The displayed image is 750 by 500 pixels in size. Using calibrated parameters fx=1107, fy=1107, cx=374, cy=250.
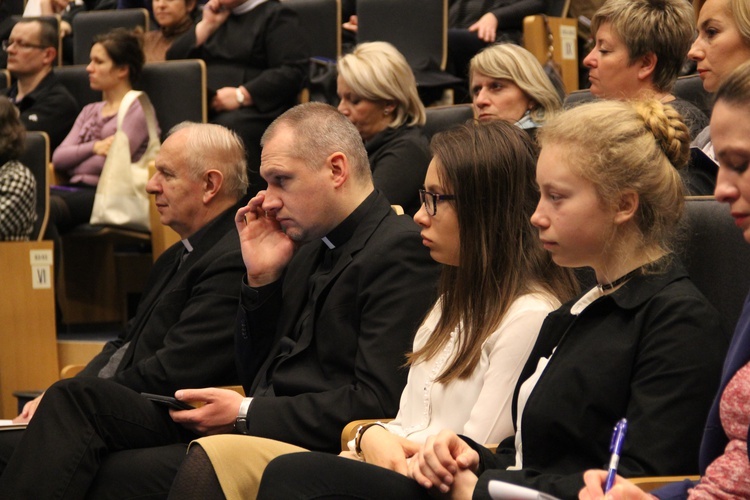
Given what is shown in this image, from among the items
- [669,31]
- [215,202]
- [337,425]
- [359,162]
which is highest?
[669,31]

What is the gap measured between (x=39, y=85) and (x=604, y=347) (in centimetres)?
404

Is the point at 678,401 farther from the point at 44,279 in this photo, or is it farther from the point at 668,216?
the point at 44,279

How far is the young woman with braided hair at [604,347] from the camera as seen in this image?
158 centimetres

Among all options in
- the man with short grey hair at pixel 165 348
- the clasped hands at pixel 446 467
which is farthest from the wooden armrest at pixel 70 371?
the clasped hands at pixel 446 467

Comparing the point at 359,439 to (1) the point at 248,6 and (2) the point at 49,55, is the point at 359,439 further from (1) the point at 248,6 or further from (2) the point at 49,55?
(2) the point at 49,55

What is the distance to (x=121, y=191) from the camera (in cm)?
441

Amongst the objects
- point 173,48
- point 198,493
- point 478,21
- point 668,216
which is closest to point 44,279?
point 173,48

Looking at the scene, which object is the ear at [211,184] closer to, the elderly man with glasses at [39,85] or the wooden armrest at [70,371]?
the wooden armrest at [70,371]

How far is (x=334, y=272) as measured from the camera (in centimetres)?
237

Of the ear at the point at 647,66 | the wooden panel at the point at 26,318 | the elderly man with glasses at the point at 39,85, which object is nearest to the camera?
the ear at the point at 647,66

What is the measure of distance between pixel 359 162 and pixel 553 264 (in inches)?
25.4

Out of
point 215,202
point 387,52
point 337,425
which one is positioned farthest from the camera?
point 387,52

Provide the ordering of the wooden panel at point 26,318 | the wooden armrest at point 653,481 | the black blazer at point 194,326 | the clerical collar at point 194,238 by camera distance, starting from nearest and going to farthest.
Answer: the wooden armrest at point 653,481 < the black blazer at point 194,326 < the clerical collar at point 194,238 < the wooden panel at point 26,318

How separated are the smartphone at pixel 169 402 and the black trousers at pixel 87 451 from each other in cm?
5
